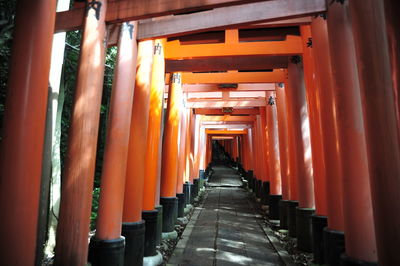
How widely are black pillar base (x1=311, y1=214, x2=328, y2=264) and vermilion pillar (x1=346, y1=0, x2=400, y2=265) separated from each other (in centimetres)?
252

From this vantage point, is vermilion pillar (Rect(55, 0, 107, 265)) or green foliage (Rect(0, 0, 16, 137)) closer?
A: vermilion pillar (Rect(55, 0, 107, 265))

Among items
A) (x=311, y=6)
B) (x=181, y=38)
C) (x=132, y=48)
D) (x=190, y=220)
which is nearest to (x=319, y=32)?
(x=311, y=6)

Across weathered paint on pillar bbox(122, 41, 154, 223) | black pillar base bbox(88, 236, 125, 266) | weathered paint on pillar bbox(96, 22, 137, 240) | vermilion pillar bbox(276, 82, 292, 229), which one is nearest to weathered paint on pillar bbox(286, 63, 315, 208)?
vermilion pillar bbox(276, 82, 292, 229)

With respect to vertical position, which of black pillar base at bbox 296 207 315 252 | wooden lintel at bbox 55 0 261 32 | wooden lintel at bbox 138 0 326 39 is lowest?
black pillar base at bbox 296 207 315 252

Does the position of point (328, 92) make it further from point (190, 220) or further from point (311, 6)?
point (190, 220)

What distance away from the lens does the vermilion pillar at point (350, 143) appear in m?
3.01

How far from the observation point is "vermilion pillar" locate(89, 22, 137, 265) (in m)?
3.43

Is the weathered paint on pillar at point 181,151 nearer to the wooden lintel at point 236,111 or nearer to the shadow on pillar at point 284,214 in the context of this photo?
the shadow on pillar at point 284,214

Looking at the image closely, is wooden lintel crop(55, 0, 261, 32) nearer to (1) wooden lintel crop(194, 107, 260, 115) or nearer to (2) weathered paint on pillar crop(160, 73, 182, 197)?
(2) weathered paint on pillar crop(160, 73, 182, 197)

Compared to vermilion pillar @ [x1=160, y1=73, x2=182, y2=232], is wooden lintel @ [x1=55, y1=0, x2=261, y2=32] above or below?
above

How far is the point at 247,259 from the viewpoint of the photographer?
16.9 ft

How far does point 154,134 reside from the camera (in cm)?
562

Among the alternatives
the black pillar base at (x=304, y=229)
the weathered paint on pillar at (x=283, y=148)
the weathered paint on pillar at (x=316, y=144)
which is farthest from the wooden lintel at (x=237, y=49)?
the black pillar base at (x=304, y=229)

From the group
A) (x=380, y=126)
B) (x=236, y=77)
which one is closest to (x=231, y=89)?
(x=236, y=77)
